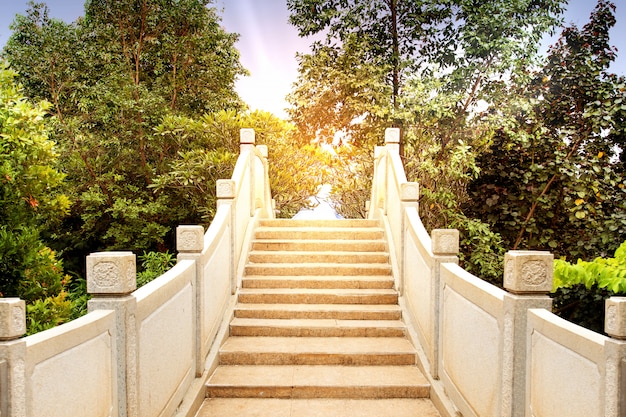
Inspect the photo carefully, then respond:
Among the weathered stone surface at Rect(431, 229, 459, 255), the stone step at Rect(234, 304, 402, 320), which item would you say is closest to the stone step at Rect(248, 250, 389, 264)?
the stone step at Rect(234, 304, 402, 320)

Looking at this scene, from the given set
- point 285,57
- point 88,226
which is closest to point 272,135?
point 285,57

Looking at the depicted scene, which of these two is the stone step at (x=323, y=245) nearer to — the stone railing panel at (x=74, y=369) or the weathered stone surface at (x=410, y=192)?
the weathered stone surface at (x=410, y=192)

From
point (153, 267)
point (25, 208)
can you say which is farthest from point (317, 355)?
point (153, 267)

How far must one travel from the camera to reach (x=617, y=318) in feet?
6.93

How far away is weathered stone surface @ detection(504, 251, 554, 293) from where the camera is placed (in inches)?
115

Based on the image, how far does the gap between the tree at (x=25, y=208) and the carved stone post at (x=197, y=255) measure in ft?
7.83

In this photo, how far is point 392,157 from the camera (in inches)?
281

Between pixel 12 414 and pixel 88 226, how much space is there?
9.20 metres

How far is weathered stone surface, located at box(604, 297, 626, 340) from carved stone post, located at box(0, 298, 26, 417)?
95.9 inches

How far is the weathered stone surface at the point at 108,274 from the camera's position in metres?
2.85

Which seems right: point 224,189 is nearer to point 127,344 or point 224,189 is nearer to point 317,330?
point 317,330

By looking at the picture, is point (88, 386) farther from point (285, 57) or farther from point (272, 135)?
point (285, 57)

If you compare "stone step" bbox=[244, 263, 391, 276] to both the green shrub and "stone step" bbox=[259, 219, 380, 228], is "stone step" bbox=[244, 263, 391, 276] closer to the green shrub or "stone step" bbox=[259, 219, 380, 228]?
"stone step" bbox=[259, 219, 380, 228]

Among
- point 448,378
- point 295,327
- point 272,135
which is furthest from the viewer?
point 272,135
